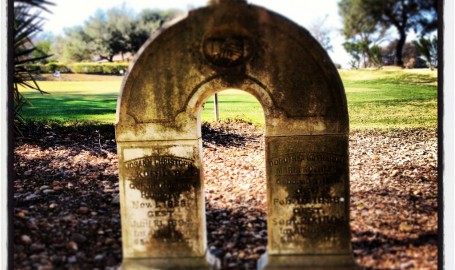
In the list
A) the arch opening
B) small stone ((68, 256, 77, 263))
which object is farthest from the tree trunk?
small stone ((68, 256, 77, 263))

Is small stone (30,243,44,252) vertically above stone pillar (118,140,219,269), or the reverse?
stone pillar (118,140,219,269)

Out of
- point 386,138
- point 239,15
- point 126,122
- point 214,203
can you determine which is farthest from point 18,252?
point 386,138

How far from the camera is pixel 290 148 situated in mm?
4109

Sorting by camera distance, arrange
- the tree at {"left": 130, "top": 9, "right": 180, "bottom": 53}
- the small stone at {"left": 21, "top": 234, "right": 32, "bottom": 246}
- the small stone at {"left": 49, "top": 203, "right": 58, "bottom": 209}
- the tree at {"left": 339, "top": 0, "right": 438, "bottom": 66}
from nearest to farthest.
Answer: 1. the small stone at {"left": 21, "top": 234, "right": 32, "bottom": 246}
2. the small stone at {"left": 49, "top": 203, "right": 58, "bottom": 209}
3. the tree at {"left": 339, "top": 0, "right": 438, "bottom": 66}
4. the tree at {"left": 130, "top": 9, "right": 180, "bottom": 53}

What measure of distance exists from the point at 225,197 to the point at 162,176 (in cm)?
339

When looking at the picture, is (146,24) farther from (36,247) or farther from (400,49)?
(36,247)

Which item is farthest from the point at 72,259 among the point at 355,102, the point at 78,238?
the point at 355,102

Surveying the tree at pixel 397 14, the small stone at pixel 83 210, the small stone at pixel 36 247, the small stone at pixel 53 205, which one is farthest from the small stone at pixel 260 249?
the tree at pixel 397 14

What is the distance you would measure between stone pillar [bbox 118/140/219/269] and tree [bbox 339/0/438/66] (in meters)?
6.96

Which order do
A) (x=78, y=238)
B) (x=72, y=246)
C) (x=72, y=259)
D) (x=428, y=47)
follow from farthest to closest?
(x=428, y=47) < (x=78, y=238) < (x=72, y=246) < (x=72, y=259)

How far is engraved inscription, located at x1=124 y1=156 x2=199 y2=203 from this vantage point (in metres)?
4.18

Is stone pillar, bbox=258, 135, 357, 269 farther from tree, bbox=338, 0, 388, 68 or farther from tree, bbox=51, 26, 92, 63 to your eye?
tree, bbox=51, 26, 92, 63

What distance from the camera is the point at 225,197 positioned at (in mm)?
7430

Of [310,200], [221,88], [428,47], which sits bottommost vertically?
[310,200]
